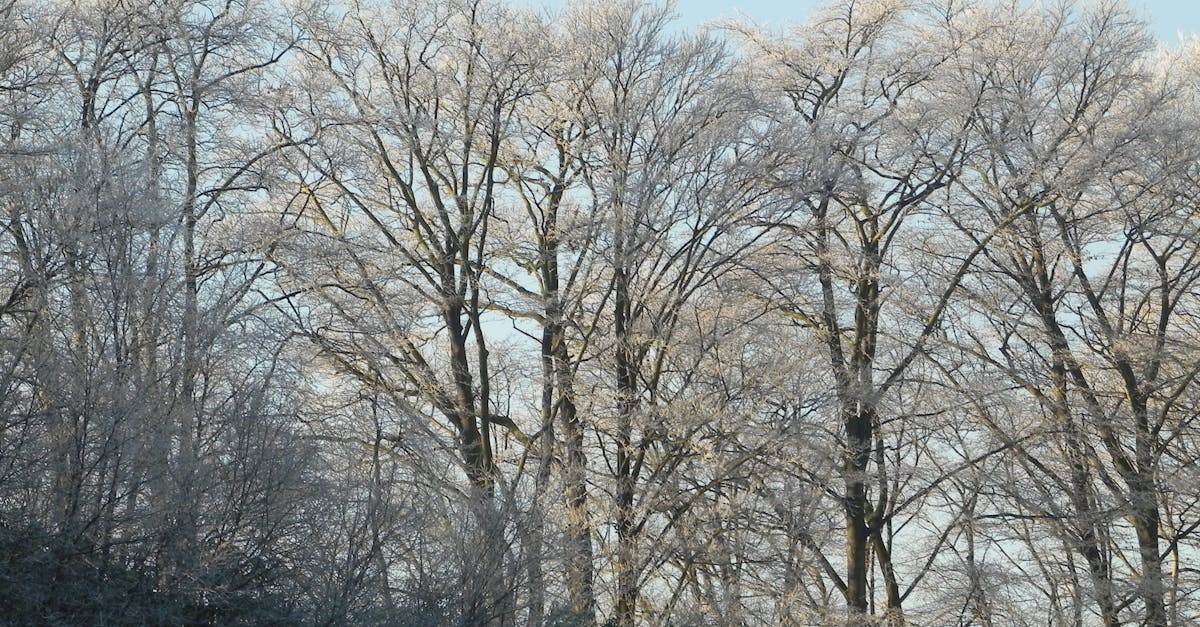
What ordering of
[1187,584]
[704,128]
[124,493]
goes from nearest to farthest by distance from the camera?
[124,493] < [704,128] < [1187,584]

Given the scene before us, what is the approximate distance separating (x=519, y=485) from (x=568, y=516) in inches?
43.7

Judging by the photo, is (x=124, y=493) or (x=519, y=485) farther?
(x=519, y=485)

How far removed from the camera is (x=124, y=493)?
12805 millimetres

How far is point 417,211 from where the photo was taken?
21266 mm

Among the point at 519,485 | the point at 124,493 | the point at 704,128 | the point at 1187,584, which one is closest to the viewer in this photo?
the point at 124,493

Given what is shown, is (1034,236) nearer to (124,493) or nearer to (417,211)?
(417,211)

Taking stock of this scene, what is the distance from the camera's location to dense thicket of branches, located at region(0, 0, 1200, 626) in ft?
61.2

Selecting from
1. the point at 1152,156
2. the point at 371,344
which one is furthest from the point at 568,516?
the point at 1152,156

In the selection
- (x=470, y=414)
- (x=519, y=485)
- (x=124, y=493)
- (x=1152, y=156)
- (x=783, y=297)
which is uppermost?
(x=1152, y=156)

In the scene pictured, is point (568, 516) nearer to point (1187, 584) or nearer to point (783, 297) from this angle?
point (783, 297)

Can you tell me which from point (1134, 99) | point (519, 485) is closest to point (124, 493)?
point (519, 485)

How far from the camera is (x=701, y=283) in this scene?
2108 centimetres

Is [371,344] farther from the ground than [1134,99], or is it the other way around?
[1134,99]

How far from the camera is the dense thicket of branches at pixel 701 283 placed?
18656 mm
